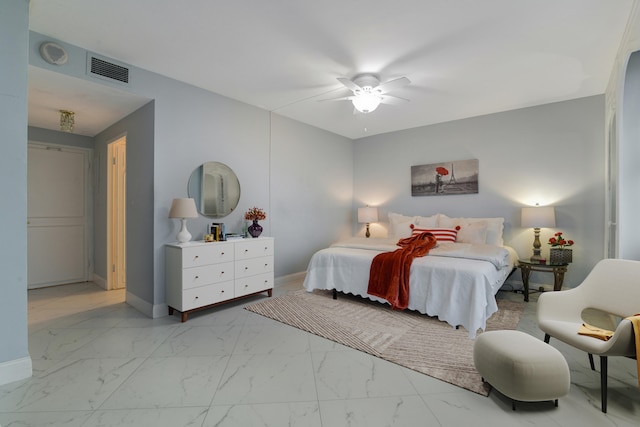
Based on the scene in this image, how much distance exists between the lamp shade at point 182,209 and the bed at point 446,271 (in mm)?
1717

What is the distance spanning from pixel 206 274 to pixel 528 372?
9.75ft

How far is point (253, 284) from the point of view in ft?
12.7

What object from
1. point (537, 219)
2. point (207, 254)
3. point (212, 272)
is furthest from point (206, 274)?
point (537, 219)

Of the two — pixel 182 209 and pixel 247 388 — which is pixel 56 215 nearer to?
pixel 182 209

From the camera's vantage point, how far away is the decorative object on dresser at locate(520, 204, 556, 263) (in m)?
3.97

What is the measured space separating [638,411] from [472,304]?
120cm

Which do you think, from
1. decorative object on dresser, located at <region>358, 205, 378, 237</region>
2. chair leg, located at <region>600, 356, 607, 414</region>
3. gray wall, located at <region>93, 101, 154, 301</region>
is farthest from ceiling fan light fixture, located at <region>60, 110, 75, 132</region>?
chair leg, located at <region>600, 356, 607, 414</region>

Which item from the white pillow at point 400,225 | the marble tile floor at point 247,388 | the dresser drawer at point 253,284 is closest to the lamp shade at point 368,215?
the white pillow at point 400,225

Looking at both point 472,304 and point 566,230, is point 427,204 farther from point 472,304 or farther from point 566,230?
point 472,304

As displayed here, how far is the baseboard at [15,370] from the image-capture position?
204 centimetres

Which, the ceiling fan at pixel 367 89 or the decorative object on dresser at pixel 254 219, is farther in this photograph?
the decorative object on dresser at pixel 254 219

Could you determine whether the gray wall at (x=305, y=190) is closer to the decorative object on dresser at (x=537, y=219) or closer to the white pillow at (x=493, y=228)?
the white pillow at (x=493, y=228)

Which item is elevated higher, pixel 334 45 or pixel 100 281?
pixel 334 45

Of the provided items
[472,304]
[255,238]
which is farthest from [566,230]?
[255,238]
